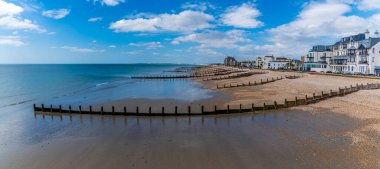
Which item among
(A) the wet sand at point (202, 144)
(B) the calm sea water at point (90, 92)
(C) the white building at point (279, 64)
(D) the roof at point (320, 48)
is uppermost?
(D) the roof at point (320, 48)

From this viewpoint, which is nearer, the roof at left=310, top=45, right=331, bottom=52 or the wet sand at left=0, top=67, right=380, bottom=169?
the wet sand at left=0, top=67, right=380, bottom=169

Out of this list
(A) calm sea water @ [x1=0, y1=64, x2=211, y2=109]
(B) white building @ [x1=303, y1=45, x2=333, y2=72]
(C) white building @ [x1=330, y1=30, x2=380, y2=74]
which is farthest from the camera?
(B) white building @ [x1=303, y1=45, x2=333, y2=72]

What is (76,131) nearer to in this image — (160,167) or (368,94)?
(160,167)

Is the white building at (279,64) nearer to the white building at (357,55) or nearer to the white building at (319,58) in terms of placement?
the white building at (319,58)

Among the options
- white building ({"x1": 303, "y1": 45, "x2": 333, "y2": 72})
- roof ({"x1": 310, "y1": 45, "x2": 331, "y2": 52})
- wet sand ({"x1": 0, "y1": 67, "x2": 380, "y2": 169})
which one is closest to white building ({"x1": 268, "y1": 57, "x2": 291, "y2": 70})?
white building ({"x1": 303, "y1": 45, "x2": 333, "y2": 72})

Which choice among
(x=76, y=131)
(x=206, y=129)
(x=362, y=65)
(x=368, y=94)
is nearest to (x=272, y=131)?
(x=206, y=129)

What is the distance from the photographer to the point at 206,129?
24094 mm

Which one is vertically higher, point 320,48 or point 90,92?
point 320,48

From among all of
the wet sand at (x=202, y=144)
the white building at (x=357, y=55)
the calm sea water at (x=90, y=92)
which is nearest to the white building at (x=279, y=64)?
the white building at (x=357, y=55)

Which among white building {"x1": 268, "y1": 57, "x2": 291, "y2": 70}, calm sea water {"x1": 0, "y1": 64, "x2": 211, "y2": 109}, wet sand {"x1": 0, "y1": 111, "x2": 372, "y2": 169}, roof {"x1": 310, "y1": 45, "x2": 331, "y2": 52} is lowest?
wet sand {"x1": 0, "y1": 111, "x2": 372, "y2": 169}

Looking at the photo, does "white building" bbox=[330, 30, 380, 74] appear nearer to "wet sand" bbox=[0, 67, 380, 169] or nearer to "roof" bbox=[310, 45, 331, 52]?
"roof" bbox=[310, 45, 331, 52]

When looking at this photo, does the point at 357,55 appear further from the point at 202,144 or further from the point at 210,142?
the point at 202,144

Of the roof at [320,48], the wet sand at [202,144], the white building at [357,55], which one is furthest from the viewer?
the roof at [320,48]

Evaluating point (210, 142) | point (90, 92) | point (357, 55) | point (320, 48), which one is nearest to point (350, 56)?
point (357, 55)
